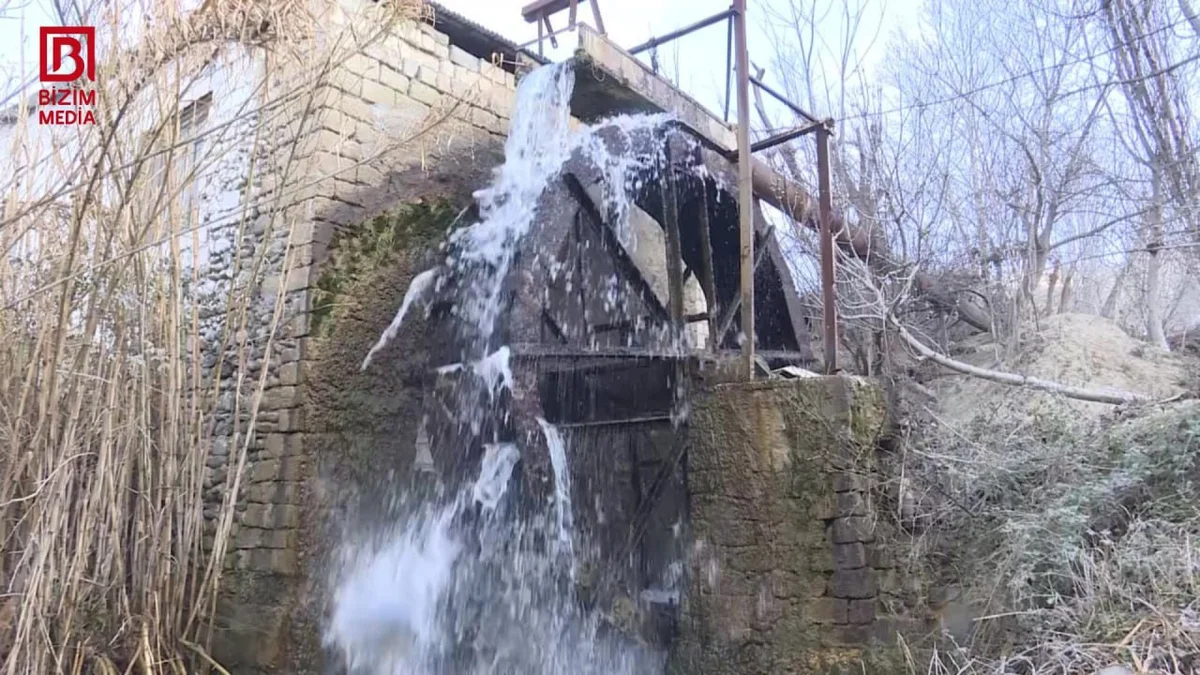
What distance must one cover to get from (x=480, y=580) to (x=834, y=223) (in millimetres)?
3578

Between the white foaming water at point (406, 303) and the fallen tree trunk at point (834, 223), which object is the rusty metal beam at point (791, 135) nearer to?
the fallen tree trunk at point (834, 223)

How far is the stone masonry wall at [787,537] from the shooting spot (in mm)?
3539

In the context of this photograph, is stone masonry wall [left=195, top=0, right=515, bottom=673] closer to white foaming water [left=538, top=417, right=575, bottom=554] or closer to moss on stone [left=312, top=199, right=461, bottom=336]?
moss on stone [left=312, top=199, right=461, bottom=336]

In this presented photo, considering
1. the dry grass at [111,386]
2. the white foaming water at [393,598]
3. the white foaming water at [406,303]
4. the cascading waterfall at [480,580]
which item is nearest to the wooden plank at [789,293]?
the cascading waterfall at [480,580]

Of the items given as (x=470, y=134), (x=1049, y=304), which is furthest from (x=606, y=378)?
(x=1049, y=304)

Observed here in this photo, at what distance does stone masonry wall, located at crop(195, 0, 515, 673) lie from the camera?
180 inches

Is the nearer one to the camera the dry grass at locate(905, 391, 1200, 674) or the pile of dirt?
the dry grass at locate(905, 391, 1200, 674)

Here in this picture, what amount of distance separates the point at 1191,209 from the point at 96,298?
284 inches

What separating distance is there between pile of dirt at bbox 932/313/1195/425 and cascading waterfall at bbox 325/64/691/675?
A: 9.29 ft

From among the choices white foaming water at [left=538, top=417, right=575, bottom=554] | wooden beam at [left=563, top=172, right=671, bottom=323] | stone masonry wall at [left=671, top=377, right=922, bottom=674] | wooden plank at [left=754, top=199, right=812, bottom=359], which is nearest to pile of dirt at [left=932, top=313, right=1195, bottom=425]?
wooden plank at [left=754, top=199, right=812, bottom=359]

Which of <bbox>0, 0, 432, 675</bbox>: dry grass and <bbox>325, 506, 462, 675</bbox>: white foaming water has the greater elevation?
<bbox>0, 0, 432, 675</bbox>: dry grass

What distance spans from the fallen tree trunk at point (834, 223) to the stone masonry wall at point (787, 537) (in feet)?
8.23

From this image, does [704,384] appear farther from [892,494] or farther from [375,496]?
[375,496]

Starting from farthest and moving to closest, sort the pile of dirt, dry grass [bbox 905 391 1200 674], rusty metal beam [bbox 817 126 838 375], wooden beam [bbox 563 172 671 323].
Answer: the pile of dirt < wooden beam [bbox 563 172 671 323] < rusty metal beam [bbox 817 126 838 375] < dry grass [bbox 905 391 1200 674]
